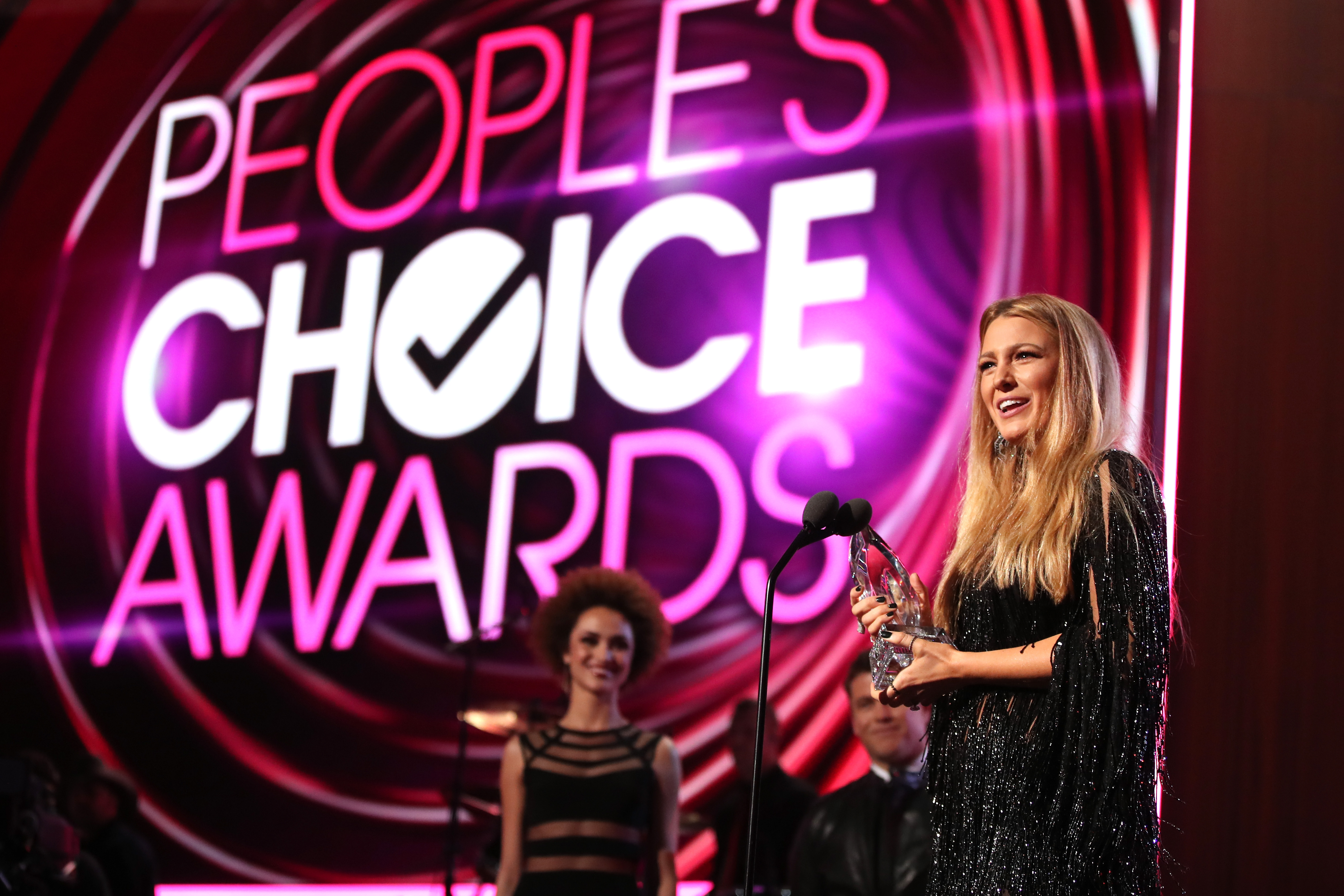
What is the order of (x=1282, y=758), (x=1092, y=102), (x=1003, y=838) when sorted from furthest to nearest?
(x=1092, y=102), (x=1282, y=758), (x=1003, y=838)

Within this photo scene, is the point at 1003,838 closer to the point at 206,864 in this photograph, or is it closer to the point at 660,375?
the point at 660,375

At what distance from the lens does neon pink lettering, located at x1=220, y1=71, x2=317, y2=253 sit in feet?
18.8

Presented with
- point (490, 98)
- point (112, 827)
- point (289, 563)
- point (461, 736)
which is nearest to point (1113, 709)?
point (461, 736)

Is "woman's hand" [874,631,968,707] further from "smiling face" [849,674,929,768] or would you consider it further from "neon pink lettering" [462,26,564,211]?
"neon pink lettering" [462,26,564,211]

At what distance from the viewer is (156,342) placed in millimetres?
5750

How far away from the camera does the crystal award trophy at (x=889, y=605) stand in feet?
5.48

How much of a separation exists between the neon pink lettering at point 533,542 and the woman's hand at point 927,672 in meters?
3.29

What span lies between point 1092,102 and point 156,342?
381 cm

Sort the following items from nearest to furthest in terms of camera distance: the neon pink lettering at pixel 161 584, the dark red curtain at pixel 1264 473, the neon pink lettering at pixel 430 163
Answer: the dark red curtain at pixel 1264 473 → the neon pink lettering at pixel 161 584 → the neon pink lettering at pixel 430 163

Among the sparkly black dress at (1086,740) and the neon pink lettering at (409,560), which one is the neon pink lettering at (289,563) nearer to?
the neon pink lettering at (409,560)

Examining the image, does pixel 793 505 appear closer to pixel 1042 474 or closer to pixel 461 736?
pixel 461 736

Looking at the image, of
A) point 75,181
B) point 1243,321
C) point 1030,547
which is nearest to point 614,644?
point 1243,321

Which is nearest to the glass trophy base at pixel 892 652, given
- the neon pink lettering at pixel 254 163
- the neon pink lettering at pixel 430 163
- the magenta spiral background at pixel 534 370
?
the magenta spiral background at pixel 534 370

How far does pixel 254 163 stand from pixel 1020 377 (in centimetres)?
480
